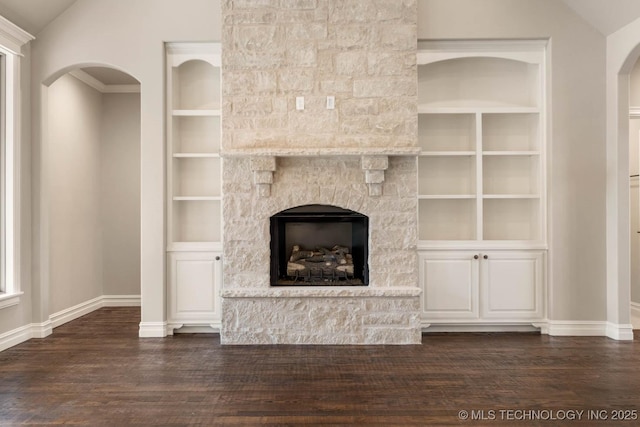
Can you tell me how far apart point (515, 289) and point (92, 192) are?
15.7ft

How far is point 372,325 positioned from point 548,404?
151 centimetres

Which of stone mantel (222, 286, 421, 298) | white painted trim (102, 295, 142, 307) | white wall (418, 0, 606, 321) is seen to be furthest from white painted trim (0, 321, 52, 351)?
white wall (418, 0, 606, 321)

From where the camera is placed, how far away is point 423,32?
405cm

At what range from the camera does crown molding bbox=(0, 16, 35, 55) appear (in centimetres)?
364

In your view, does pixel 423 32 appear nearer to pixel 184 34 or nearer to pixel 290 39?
pixel 290 39

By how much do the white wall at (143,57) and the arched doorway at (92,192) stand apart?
31cm

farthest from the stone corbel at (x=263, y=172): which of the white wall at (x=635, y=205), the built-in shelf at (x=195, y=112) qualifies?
the white wall at (x=635, y=205)

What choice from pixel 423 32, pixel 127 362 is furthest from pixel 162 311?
pixel 423 32

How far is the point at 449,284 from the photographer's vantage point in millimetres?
4133

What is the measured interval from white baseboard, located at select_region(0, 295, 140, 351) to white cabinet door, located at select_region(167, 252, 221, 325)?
118 centimetres

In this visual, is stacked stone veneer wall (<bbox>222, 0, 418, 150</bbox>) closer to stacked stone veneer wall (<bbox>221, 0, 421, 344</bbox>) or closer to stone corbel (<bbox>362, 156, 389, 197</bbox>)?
stacked stone veneer wall (<bbox>221, 0, 421, 344</bbox>)

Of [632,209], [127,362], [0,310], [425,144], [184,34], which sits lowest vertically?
[127,362]

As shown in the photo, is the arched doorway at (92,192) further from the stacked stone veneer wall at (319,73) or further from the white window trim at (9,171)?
the stacked stone veneer wall at (319,73)

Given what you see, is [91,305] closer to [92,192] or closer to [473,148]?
[92,192]
